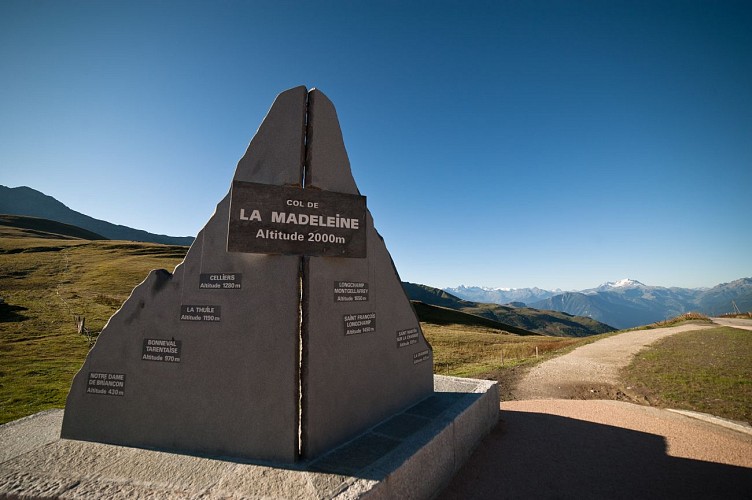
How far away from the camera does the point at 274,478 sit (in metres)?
3.81

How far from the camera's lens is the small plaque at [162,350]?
4711 mm

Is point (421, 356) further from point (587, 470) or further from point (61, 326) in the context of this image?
point (61, 326)

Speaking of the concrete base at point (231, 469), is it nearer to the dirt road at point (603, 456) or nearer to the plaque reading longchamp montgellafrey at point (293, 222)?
the dirt road at point (603, 456)

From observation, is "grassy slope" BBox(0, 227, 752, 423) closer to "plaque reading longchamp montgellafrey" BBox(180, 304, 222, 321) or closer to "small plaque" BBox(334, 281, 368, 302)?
"plaque reading longchamp montgellafrey" BBox(180, 304, 222, 321)

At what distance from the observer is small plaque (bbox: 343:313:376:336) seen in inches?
206

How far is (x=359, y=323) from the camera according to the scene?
5422 millimetres

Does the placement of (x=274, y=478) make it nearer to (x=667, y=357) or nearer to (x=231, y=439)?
(x=231, y=439)

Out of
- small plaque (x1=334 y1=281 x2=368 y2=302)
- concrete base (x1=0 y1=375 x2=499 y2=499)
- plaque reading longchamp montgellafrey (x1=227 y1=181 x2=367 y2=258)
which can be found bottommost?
concrete base (x1=0 y1=375 x2=499 y2=499)

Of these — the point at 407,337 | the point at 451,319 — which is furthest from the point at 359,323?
the point at 451,319

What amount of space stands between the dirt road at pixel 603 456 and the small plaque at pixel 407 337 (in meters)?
2.28

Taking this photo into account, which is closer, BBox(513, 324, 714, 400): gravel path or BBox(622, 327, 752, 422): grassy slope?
BBox(622, 327, 752, 422): grassy slope

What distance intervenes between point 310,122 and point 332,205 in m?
1.51

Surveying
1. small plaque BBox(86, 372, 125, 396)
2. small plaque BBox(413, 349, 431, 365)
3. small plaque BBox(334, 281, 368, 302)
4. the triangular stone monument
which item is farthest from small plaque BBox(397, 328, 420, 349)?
A: small plaque BBox(86, 372, 125, 396)

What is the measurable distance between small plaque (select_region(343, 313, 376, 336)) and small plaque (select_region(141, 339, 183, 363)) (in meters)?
2.46
